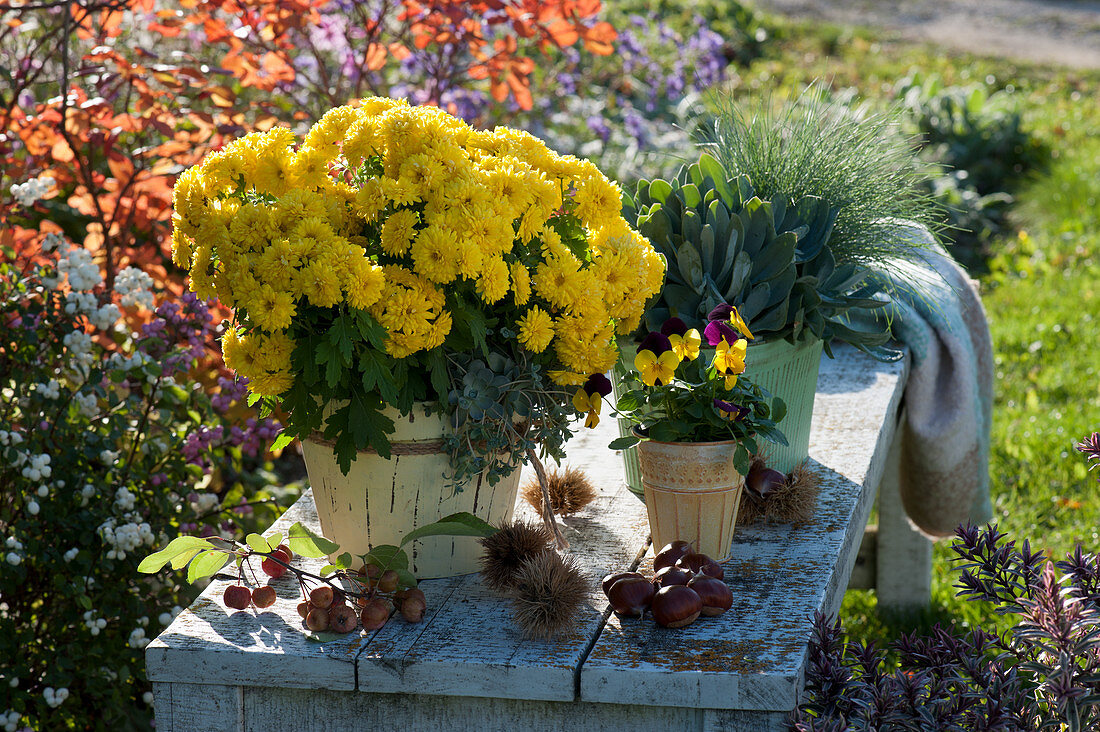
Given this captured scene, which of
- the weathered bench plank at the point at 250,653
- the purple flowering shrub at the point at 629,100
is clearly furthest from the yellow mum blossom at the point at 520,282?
the purple flowering shrub at the point at 629,100

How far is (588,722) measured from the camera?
127 cm

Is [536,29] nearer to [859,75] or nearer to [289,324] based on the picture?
[289,324]

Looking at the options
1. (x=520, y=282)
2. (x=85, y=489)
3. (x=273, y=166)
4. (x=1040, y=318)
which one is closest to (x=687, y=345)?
(x=520, y=282)

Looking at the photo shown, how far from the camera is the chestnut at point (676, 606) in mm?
1296

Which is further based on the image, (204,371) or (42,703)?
(204,371)

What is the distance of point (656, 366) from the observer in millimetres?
1424

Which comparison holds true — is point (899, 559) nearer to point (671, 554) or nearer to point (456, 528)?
point (671, 554)

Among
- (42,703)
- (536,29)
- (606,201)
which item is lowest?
(42,703)

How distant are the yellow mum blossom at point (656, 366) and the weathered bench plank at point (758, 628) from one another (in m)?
0.29

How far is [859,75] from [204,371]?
678cm

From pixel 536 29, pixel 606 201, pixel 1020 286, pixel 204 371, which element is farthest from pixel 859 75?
pixel 606 201

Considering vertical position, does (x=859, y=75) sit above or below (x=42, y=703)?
above

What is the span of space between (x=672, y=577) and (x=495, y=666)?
0.26 metres

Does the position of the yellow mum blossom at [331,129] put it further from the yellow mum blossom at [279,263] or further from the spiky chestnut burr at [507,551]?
the spiky chestnut burr at [507,551]
